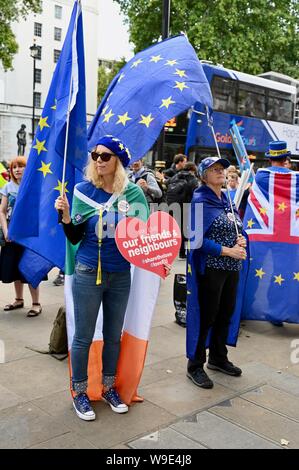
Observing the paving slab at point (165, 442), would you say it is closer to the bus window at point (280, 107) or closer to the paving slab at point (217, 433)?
the paving slab at point (217, 433)

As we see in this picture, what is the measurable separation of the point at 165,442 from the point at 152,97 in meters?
2.49

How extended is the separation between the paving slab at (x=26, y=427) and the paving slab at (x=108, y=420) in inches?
2.4

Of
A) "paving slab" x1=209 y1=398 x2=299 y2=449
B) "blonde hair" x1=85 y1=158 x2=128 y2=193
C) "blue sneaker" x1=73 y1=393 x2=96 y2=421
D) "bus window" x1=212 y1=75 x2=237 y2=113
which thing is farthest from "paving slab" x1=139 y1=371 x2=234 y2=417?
"bus window" x1=212 y1=75 x2=237 y2=113

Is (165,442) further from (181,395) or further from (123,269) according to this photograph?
(123,269)

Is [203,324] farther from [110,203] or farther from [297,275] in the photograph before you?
[297,275]

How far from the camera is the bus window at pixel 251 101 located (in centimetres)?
1583

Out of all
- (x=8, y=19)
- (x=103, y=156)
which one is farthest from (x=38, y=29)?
(x=103, y=156)

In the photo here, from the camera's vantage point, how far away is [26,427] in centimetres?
312

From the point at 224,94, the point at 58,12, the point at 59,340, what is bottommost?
the point at 59,340

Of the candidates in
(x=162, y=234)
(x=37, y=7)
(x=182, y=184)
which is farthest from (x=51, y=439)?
(x=37, y=7)

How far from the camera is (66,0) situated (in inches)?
2288

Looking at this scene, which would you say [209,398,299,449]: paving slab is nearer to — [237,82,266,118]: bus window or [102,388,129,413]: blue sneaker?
[102,388,129,413]: blue sneaker

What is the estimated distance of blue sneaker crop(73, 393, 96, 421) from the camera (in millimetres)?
3227

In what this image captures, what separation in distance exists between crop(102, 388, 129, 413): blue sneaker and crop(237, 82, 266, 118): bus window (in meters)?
13.6
